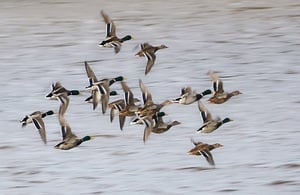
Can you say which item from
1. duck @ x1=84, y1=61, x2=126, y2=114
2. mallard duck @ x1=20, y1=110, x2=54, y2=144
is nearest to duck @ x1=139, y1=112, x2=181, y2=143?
duck @ x1=84, y1=61, x2=126, y2=114

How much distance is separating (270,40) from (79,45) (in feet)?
5.80

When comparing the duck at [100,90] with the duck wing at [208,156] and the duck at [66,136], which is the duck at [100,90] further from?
the duck wing at [208,156]

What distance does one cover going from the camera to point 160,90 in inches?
359

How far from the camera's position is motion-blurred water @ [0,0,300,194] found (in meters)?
6.80

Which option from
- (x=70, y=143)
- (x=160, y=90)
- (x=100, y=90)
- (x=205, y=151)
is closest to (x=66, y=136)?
(x=70, y=143)

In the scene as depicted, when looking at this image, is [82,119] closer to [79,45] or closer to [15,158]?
[15,158]

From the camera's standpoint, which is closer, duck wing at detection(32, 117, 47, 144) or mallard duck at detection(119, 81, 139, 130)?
mallard duck at detection(119, 81, 139, 130)

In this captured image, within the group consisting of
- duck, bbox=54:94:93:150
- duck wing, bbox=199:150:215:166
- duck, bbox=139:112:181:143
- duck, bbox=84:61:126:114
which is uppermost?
duck, bbox=84:61:126:114

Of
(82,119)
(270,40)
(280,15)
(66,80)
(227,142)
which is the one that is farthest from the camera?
(280,15)

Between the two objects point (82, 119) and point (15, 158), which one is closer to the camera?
point (15, 158)

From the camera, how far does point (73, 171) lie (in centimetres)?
701

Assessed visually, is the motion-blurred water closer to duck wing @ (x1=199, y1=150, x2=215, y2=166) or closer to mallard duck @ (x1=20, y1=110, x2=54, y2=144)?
duck wing @ (x1=199, y1=150, x2=215, y2=166)

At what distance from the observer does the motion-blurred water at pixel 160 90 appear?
6.80 meters

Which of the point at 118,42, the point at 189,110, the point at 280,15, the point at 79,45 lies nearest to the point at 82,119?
the point at 189,110
